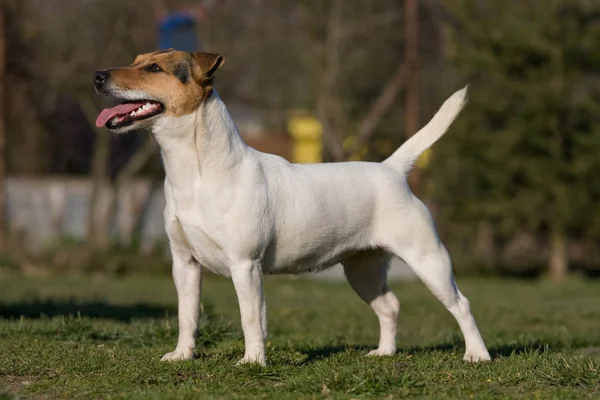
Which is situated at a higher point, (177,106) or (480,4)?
(480,4)

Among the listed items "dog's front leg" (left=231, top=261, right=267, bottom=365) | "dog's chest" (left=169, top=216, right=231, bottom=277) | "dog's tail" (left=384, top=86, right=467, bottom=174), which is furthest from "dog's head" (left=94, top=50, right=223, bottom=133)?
"dog's tail" (left=384, top=86, right=467, bottom=174)

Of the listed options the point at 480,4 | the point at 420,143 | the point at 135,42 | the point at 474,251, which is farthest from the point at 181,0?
the point at 420,143

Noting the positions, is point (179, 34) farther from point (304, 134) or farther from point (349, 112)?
point (349, 112)

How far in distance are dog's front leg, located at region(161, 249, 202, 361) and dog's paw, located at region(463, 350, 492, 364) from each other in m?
1.88

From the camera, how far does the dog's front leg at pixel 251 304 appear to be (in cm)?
623

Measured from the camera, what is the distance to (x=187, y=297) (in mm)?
6676

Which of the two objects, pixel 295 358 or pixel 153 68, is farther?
pixel 295 358

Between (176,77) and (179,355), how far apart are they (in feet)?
5.98

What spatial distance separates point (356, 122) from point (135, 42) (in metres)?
7.26

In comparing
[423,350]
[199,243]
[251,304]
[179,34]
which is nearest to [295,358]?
[251,304]

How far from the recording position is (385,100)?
25.6 metres

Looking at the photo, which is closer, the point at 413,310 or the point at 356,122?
the point at 413,310

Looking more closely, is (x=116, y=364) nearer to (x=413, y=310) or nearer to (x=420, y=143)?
(x=420, y=143)

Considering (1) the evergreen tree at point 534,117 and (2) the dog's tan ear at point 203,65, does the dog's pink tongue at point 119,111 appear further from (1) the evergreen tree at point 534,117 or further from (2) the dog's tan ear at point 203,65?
(1) the evergreen tree at point 534,117
